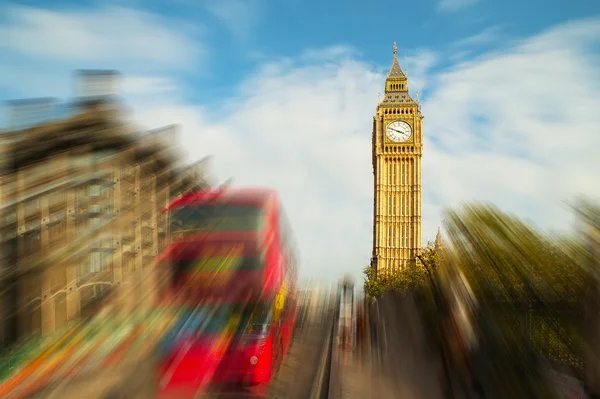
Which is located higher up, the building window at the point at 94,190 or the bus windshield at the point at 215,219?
the building window at the point at 94,190

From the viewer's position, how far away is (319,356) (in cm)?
1318

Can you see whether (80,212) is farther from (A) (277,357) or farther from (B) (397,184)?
(B) (397,184)

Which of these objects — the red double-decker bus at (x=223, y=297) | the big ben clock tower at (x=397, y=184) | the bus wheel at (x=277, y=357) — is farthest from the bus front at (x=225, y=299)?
the big ben clock tower at (x=397, y=184)

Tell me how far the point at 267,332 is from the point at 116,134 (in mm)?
10272

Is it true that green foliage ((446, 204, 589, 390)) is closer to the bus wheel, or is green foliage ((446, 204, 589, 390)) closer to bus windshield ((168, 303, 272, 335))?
bus windshield ((168, 303, 272, 335))

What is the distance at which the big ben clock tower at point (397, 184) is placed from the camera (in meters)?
62.0

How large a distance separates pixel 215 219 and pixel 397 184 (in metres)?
56.6

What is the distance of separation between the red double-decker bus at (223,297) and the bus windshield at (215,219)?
16 mm

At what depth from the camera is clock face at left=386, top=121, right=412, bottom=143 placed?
6247 centimetres

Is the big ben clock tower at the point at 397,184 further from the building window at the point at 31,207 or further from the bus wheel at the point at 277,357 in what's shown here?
the bus wheel at the point at 277,357

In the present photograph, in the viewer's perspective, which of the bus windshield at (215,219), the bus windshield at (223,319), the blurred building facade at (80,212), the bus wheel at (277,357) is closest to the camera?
the bus windshield at (223,319)

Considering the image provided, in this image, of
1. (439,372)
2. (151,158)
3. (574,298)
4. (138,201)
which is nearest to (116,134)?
(151,158)

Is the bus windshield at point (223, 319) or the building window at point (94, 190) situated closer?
the bus windshield at point (223, 319)

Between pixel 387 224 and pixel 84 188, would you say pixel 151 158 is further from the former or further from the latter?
pixel 387 224
